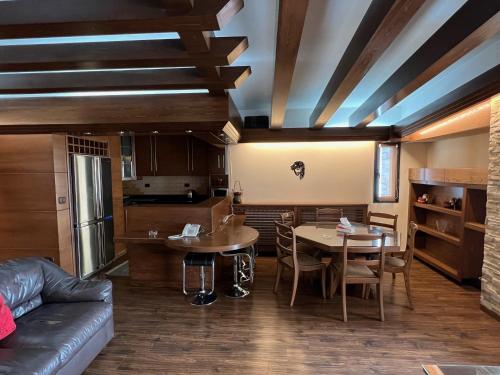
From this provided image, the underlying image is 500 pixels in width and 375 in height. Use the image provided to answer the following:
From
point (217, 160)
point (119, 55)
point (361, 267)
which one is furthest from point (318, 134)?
point (119, 55)

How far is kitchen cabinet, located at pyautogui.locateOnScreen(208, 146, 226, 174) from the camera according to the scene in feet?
17.9

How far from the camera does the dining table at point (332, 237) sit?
301 cm

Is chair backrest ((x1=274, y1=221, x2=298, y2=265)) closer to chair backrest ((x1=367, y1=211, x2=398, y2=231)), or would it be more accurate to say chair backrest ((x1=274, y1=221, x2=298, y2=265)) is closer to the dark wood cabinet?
chair backrest ((x1=367, y1=211, x2=398, y2=231))

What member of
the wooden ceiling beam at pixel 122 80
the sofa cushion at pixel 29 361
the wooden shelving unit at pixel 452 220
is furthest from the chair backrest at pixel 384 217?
the sofa cushion at pixel 29 361

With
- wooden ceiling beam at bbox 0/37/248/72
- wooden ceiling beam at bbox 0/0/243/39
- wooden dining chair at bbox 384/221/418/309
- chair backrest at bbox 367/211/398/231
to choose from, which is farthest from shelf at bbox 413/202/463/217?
wooden ceiling beam at bbox 0/0/243/39

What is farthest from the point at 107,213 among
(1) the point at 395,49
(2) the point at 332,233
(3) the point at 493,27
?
(3) the point at 493,27

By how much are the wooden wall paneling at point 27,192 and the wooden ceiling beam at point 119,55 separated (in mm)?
1796

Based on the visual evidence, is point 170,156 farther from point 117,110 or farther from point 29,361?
point 29,361

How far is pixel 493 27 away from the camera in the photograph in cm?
159

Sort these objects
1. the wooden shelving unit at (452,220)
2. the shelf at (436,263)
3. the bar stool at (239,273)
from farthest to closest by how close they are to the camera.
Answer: the shelf at (436,263) → the wooden shelving unit at (452,220) → the bar stool at (239,273)

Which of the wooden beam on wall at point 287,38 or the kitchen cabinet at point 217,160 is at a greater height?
the wooden beam on wall at point 287,38

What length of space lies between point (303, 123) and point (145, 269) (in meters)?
3.61

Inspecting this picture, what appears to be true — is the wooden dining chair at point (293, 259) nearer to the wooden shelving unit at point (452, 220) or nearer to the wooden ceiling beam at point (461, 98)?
the wooden shelving unit at point (452, 220)

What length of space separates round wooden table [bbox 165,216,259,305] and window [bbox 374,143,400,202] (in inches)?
117
